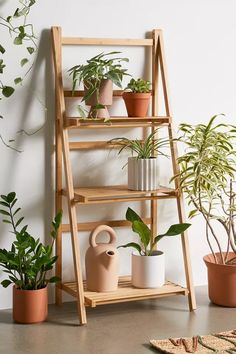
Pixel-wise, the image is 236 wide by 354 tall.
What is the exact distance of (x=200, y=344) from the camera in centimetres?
365

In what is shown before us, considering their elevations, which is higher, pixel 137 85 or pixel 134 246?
pixel 137 85

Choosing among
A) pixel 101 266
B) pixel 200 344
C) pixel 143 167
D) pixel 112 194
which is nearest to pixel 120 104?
pixel 143 167

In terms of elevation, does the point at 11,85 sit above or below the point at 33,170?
above

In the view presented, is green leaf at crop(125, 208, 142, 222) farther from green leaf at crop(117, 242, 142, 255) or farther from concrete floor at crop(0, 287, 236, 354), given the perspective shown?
concrete floor at crop(0, 287, 236, 354)

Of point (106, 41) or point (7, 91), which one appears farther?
point (106, 41)

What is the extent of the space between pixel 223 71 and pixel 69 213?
1.37 metres

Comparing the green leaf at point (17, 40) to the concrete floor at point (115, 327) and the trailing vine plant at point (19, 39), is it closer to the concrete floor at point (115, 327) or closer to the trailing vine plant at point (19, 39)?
the trailing vine plant at point (19, 39)

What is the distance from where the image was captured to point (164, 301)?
4.44 meters

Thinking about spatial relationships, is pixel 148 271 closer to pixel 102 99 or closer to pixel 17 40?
pixel 102 99

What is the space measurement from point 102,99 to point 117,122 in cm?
21

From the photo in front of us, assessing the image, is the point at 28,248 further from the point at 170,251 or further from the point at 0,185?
the point at 170,251

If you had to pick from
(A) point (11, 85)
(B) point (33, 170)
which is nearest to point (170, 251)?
(B) point (33, 170)

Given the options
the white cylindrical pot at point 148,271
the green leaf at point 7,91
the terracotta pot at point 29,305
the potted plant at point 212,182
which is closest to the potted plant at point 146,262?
the white cylindrical pot at point 148,271

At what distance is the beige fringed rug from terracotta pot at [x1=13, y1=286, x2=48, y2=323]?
64 centimetres
